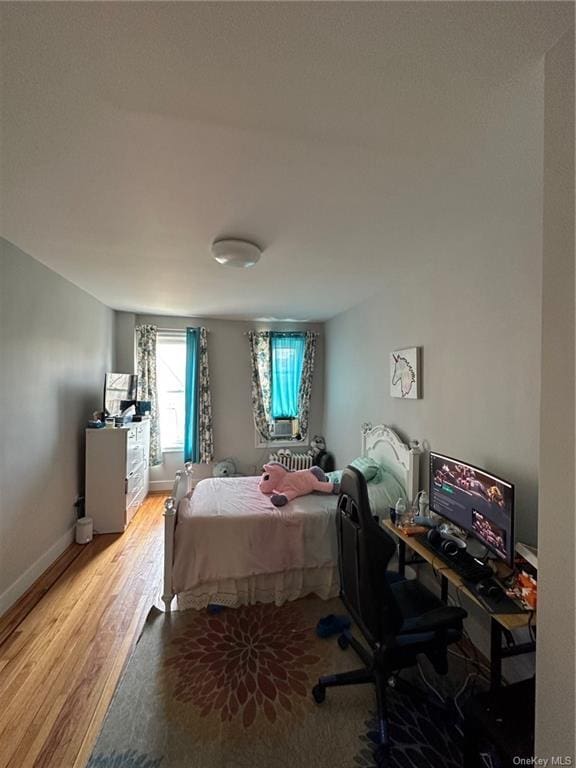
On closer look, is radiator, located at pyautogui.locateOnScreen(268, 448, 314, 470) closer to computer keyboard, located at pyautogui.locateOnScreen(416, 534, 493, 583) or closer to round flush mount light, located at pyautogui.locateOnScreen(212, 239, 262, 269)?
computer keyboard, located at pyautogui.locateOnScreen(416, 534, 493, 583)

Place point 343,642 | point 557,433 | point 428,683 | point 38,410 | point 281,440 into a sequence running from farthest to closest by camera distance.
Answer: point 281,440, point 38,410, point 343,642, point 428,683, point 557,433

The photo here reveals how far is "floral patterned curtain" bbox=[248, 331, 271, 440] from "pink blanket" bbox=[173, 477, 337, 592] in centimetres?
224

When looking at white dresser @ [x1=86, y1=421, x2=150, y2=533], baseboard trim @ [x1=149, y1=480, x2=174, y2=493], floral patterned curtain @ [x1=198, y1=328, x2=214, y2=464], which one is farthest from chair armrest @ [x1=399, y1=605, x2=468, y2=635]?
baseboard trim @ [x1=149, y1=480, x2=174, y2=493]

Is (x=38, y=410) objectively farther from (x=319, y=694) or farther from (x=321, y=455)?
(x=321, y=455)

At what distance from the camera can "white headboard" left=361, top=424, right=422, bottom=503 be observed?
2.39m

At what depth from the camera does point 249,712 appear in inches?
59.4

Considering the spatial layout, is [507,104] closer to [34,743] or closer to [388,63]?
[388,63]

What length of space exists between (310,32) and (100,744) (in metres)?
2.67

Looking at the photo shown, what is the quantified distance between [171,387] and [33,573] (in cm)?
→ 273

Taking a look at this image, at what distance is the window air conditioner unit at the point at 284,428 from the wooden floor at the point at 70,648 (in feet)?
7.52

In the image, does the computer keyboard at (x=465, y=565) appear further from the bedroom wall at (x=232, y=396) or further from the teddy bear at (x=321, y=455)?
the bedroom wall at (x=232, y=396)

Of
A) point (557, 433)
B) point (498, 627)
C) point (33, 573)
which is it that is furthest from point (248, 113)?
point (33, 573)

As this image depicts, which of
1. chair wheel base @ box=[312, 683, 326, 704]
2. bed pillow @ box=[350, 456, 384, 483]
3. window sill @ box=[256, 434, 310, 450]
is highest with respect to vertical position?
bed pillow @ box=[350, 456, 384, 483]

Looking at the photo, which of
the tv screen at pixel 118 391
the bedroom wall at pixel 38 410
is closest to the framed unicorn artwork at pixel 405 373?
the bedroom wall at pixel 38 410
